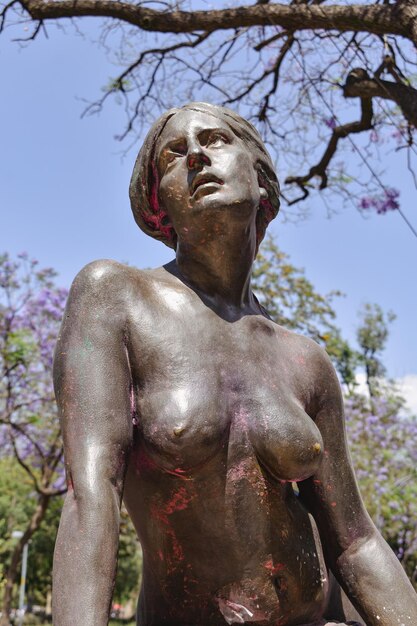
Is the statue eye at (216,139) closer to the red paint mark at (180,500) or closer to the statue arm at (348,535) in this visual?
the statue arm at (348,535)

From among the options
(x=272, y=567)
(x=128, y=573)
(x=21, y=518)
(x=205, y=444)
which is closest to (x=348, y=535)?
(x=272, y=567)

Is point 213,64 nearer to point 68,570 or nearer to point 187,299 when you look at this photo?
point 187,299

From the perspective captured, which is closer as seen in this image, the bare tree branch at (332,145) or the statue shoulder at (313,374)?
the statue shoulder at (313,374)

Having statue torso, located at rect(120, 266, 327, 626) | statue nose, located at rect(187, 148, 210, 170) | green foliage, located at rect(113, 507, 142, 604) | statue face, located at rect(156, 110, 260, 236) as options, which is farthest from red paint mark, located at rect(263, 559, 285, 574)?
green foliage, located at rect(113, 507, 142, 604)

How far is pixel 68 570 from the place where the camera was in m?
1.72

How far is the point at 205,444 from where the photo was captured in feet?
6.20

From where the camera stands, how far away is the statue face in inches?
85.4

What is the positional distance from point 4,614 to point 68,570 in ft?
44.6

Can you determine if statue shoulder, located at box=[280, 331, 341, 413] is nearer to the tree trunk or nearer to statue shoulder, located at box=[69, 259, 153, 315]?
statue shoulder, located at box=[69, 259, 153, 315]

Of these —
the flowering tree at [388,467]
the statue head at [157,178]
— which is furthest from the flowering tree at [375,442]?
the statue head at [157,178]

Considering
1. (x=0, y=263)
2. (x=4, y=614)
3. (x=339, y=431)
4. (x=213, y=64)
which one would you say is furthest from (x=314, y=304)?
(x=339, y=431)

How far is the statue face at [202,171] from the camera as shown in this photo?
217cm

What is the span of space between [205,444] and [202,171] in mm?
750

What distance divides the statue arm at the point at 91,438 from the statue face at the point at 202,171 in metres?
0.29
